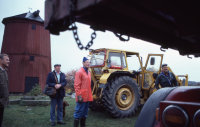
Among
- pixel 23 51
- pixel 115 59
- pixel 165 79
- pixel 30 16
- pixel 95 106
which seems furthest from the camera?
pixel 30 16

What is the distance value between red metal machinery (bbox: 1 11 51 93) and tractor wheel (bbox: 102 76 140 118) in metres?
12.0

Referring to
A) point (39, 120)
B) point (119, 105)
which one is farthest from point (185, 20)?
point (39, 120)

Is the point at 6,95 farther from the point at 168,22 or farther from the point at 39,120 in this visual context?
the point at 168,22

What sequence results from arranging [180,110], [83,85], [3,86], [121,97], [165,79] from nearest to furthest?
[180,110]
[3,86]
[83,85]
[165,79]
[121,97]

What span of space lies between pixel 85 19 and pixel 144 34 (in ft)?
1.96

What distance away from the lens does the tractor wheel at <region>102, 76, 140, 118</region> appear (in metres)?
5.31

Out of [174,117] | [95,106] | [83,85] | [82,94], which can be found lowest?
[95,106]

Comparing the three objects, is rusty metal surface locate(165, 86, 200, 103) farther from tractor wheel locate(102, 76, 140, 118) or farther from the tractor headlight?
tractor wheel locate(102, 76, 140, 118)

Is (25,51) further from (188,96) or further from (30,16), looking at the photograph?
(188,96)

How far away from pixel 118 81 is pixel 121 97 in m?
0.62

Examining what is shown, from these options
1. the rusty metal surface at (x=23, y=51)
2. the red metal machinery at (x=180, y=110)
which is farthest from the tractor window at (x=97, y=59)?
the rusty metal surface at (x=23, y=51)

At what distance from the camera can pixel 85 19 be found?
1.25 meters

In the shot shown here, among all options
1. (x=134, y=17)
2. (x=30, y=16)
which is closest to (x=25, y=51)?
(x=30, y=16)

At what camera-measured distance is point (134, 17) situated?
130cm
